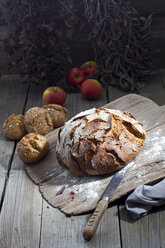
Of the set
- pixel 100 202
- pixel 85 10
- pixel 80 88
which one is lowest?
pixel 80 88

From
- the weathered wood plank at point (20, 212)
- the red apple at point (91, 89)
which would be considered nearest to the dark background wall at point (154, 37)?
the red apple at point (91, 89)

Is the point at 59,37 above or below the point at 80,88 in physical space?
above

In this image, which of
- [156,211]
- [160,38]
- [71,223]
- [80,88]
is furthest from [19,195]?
[160,38]

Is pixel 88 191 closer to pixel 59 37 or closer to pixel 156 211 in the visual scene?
pixel 156 211

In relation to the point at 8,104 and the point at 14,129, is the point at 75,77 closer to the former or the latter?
the point at 8,104

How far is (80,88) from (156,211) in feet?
5.47

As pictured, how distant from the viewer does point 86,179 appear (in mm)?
2020

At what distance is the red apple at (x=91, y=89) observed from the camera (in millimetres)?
3111

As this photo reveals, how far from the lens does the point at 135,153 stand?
206 cm

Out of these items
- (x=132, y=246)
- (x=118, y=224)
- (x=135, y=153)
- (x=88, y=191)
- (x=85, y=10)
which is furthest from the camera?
(x=85, y=10)

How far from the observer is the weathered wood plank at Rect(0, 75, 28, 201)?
2.35m

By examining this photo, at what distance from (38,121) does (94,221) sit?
1.04 metres

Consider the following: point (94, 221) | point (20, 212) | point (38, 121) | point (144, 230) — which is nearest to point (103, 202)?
point (94, 221)

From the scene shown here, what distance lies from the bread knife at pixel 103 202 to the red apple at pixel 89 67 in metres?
1.58
